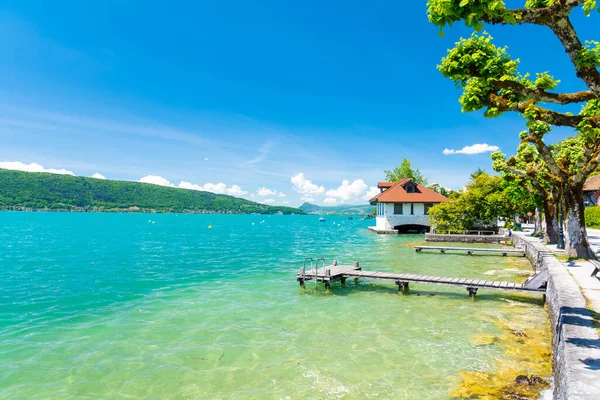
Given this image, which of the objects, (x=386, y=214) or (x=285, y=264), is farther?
(x=386, y=214)

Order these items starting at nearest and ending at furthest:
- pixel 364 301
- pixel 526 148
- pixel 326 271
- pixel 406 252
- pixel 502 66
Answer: pixel 502 66
pixel 364 301
pixel 326 271
pixel 526 148
pixel 406 252

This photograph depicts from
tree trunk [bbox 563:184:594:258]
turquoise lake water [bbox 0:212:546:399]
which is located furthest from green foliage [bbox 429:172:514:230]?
tree trunk [bbox 563:184:594:258]

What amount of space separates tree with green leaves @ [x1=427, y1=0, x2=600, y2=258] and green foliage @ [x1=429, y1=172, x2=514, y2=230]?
95.0 ft

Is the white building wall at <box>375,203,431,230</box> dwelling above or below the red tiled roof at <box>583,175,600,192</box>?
below

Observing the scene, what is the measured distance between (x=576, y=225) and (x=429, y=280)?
8.14 metres

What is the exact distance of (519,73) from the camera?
479 inches

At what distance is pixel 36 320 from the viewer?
46.9ft

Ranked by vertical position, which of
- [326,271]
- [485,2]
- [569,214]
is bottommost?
[326,271]

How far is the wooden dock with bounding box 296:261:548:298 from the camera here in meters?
15.0

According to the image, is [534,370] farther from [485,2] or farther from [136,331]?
[136,331]

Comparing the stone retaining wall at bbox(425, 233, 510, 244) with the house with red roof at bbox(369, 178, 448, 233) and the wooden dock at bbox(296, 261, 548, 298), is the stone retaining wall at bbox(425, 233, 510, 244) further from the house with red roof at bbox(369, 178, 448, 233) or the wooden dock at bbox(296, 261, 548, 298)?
the wooden dock at bbox(296, 261, 548, 298)

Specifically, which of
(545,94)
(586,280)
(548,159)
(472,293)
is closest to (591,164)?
(548,159)

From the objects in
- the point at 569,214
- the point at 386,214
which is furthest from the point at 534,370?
the point at 386,214

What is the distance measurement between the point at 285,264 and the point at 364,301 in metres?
13.0
